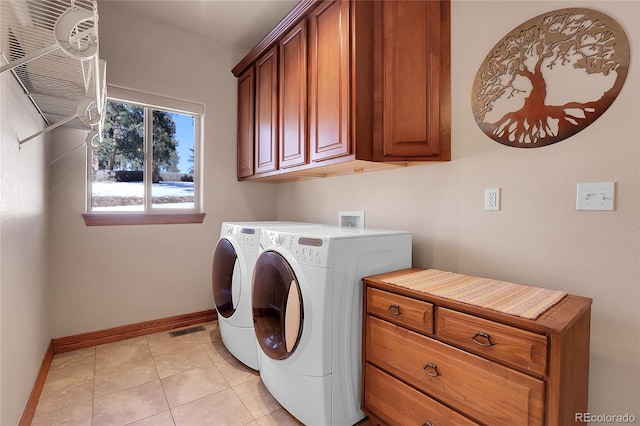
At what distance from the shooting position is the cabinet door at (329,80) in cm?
171

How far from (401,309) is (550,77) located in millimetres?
1204

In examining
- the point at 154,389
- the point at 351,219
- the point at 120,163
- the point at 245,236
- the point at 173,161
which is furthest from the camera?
the point at 173,161

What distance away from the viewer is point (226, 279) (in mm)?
2131

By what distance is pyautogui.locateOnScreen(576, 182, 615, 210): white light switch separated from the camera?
115 centimetres

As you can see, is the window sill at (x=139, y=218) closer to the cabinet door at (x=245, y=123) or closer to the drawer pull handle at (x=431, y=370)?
the cabinet door at (x=245, y=123)

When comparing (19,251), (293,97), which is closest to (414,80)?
(293,97)

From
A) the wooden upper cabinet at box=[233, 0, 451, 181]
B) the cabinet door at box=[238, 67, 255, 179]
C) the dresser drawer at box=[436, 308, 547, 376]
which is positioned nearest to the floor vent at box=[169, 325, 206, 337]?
the cabinet door at box=[238, 67, 255, 179]

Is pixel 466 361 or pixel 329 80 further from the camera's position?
pixel 329 80

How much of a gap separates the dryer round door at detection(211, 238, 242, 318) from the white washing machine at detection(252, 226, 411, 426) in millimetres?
492

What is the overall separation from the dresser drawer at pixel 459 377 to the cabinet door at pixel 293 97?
4.27 ft

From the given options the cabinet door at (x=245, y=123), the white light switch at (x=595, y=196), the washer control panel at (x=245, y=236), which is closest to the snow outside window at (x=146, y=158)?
the cabinet door at (x=245, y=123)

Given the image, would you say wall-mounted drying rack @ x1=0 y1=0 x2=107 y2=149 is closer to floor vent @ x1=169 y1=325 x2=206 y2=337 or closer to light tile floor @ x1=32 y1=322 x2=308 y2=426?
light tile floor @ x1=32 y1=322 x2=308 y2=426

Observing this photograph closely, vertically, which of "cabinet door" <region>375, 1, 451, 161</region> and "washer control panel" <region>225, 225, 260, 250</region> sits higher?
"cabinet door" <region>375, 1, 451, 161</region>

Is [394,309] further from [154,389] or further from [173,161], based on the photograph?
[173,161]
